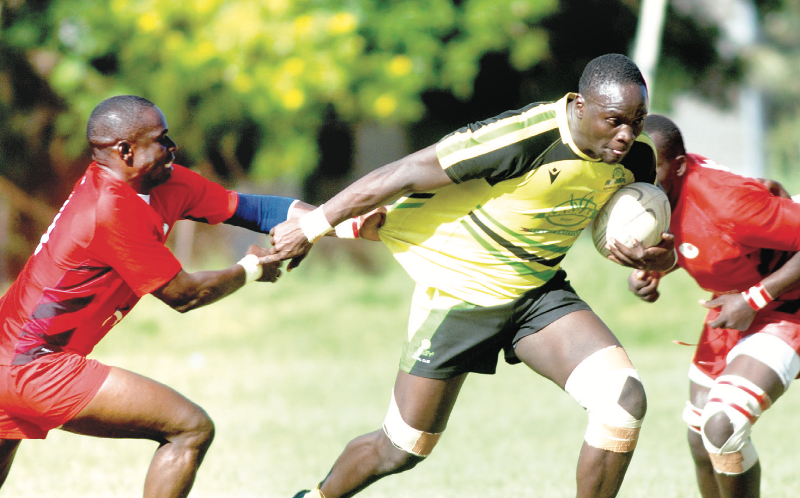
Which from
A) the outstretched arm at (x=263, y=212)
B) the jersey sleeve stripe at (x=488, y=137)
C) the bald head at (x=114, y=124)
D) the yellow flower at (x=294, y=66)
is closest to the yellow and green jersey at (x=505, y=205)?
the jersey sleeve stripe at (x=488, y=137)

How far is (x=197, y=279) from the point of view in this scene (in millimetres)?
4258

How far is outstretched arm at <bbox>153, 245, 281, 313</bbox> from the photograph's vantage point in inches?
165

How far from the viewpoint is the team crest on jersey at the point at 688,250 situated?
4809mm

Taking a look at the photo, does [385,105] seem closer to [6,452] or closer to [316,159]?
[316,159]

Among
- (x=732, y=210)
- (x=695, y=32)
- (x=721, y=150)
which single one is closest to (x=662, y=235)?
(x=732, y=210)

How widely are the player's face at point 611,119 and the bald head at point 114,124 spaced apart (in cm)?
210

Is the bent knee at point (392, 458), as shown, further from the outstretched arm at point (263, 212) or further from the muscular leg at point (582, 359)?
the outstretched arm at point (263, 212)

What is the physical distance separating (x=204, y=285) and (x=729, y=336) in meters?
2.91

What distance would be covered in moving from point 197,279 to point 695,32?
18474 millimetres

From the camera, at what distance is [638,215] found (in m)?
4.45

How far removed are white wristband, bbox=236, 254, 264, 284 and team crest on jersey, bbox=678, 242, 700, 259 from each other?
7.57 feet

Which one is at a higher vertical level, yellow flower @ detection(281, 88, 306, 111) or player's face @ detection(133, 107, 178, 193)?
player's face @ detection(133, 107, 178, 193)

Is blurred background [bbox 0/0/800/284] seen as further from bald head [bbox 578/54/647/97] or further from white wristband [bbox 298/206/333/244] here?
bald head [bbox 578/54/647/97]

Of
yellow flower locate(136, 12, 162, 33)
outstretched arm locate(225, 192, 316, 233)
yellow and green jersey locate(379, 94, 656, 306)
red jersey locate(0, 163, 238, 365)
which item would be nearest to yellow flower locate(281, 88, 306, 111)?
yellow flower locate(136, 12, 162, 33)
